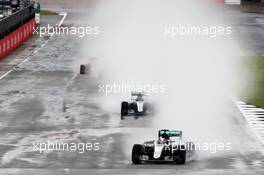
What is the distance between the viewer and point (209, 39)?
73.2 meters

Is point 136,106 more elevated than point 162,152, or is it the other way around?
point 136,106

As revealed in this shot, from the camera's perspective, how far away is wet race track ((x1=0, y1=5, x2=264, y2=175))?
1315 inches

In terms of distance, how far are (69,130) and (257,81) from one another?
1961 centimetres

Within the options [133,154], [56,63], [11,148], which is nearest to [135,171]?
[133,154]

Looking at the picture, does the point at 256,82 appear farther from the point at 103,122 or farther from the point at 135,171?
the point at 135,171

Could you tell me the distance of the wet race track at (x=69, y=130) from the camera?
33406mm

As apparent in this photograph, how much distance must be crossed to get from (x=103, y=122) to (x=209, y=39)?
3118cm

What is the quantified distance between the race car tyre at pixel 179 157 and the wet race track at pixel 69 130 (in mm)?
274

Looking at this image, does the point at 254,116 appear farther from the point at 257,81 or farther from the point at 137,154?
the point at 137,154

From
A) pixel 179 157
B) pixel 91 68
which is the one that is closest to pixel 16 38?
pixel 91 68

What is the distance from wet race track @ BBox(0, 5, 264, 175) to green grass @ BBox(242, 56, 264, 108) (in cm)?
238

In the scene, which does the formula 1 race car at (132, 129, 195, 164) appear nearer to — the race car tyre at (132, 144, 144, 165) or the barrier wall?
the race car tyre at (132, 144, 144, 165)

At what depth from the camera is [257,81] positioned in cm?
5778

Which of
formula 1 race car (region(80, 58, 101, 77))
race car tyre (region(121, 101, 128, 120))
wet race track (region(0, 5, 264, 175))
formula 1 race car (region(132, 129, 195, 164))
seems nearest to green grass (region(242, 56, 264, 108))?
wet race track (region(0, 5, 264, 175))
